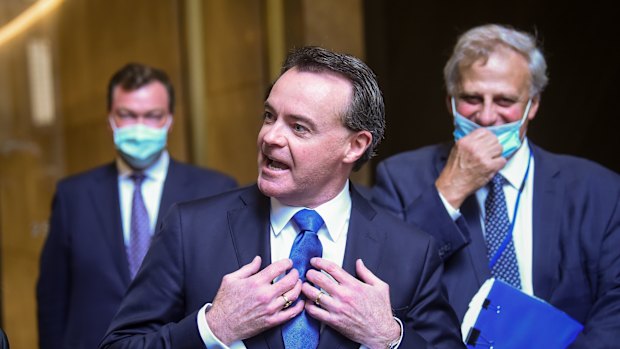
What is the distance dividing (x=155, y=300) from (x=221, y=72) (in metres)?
3.54

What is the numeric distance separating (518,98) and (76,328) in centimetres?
210

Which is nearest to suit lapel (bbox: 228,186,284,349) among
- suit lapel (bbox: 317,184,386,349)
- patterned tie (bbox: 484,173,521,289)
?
suit lapel (bbox: 317,184,386,349)

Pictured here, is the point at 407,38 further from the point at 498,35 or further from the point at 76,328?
the point at 76,328

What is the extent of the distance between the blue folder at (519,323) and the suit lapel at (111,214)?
1.58 meters

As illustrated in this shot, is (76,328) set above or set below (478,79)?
below

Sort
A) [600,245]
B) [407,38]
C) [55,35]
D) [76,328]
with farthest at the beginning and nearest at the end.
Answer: [55,35] → [407,38] → [76,328] → [600,245]

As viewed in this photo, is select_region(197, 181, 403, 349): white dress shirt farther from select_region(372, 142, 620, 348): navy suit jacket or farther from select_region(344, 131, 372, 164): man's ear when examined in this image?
select_region(372, 142, 620, 348): navy suit jacket

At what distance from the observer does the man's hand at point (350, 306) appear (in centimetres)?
189

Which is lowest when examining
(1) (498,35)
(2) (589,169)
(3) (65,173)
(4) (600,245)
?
(3) (65,173)

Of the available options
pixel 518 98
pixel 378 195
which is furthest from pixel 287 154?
pixel 518 98

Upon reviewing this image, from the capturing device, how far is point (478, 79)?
2.70 metres

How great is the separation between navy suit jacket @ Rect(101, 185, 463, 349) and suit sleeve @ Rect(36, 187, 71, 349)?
1319 mm

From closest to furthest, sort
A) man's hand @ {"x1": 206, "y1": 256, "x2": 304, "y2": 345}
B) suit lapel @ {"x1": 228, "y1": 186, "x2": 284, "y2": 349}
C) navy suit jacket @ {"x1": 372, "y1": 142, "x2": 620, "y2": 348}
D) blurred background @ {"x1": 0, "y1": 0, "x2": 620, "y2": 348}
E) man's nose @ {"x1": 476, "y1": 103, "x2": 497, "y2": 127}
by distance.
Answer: man's hand @ {"x1": 206, "y1": 256, "x2": 304, "y2": 345}
suit lapel @ {"x1": 228, "y1": 186, "x2": 284, "y2": 349}
navy suit jacket @ {"x1": 372, "y1": 142, "x2": 620, "y2": 348}
man's nose @ {"x1": 476, "y1": 103, "x2": 497, "y2": 127}
blurred background @ {"x1": 0, "y1": 0, "x2": 620, "y2": 348}

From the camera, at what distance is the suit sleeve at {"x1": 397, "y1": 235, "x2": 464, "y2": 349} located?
2.10 meters
